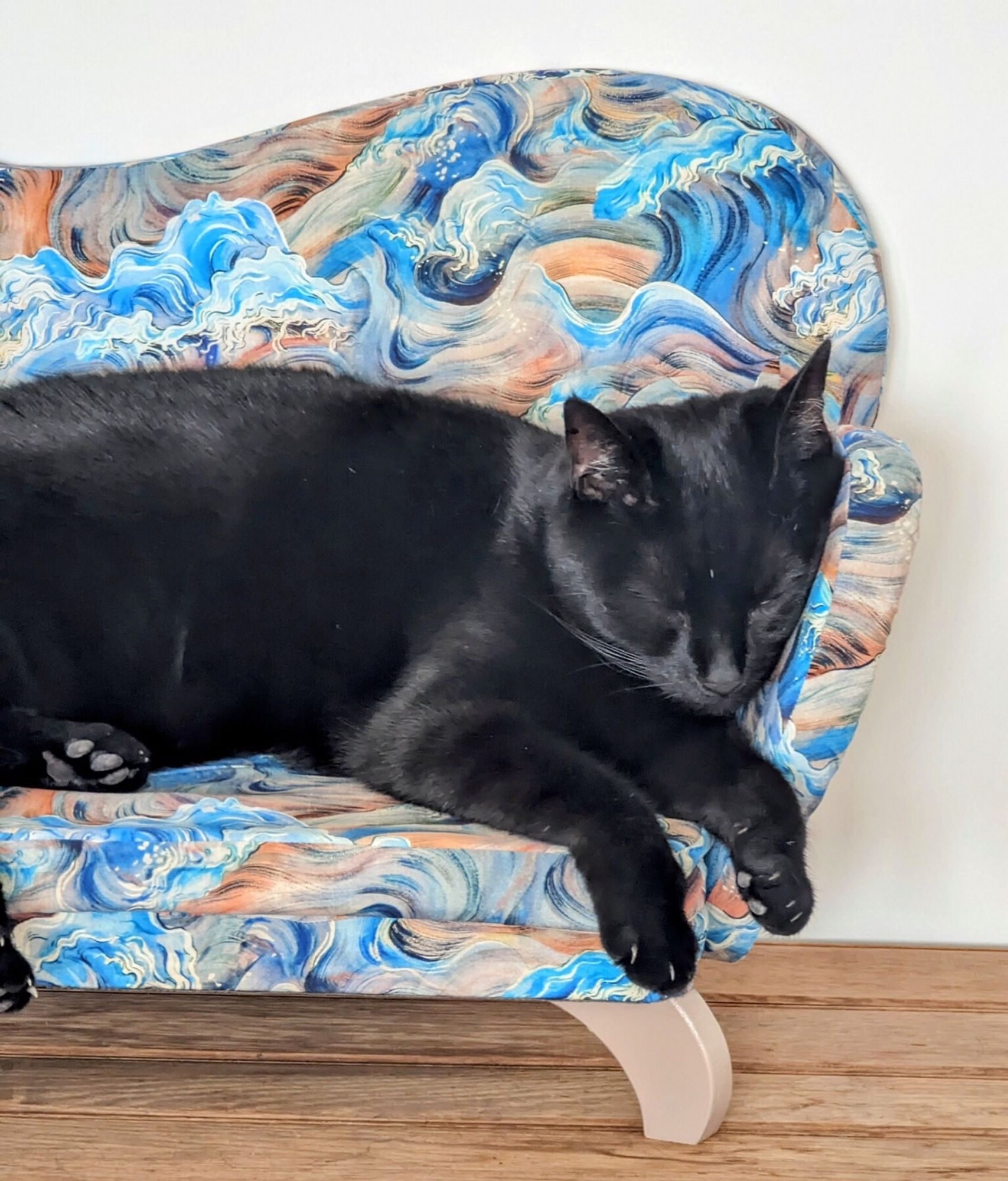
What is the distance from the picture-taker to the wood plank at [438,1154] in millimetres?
1198

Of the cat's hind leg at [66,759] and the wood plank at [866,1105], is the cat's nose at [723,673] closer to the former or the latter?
the wood plank at [866,1105]

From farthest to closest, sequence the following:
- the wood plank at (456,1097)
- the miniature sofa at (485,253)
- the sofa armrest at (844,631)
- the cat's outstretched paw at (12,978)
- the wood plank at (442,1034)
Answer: the miniature sofa at (485,253)
the wood plank at (442,1034)
the wood plank at (456,1097)
the sofa armrest at (844,631)
the cat's outstretched paw at (12,978)

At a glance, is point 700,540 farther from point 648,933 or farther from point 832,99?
point 832,99

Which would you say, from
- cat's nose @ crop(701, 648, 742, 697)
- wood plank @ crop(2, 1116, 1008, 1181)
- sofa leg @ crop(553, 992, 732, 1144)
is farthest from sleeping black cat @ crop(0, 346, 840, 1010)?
wood plank @ crop(2, 1116, 1008, 1181)

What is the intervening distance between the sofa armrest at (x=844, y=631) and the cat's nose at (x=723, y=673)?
5 cm

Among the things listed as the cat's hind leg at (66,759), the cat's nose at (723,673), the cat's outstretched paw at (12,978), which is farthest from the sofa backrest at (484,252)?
the cat's outstretched paw at (12,978)

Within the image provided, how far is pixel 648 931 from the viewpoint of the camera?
3.57 ft

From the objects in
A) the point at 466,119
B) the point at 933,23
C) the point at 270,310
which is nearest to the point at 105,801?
the point at 270,310

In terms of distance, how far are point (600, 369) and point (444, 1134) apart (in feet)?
3.17

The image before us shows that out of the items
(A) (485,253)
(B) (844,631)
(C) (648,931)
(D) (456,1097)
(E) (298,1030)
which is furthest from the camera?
(A) (485,253)

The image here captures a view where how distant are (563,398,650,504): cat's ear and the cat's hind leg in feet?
1.82

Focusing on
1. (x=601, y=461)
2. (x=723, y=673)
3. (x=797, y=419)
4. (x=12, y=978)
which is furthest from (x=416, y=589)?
(x=12, y=978)

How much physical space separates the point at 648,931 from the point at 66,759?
0.62 meters

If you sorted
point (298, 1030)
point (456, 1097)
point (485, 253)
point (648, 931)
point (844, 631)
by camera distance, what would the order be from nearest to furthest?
1. point (648, 931)
2. point (844, 631)
3. point (456, 1097)
4. point (298, 1030)
5. point (485, 253)
